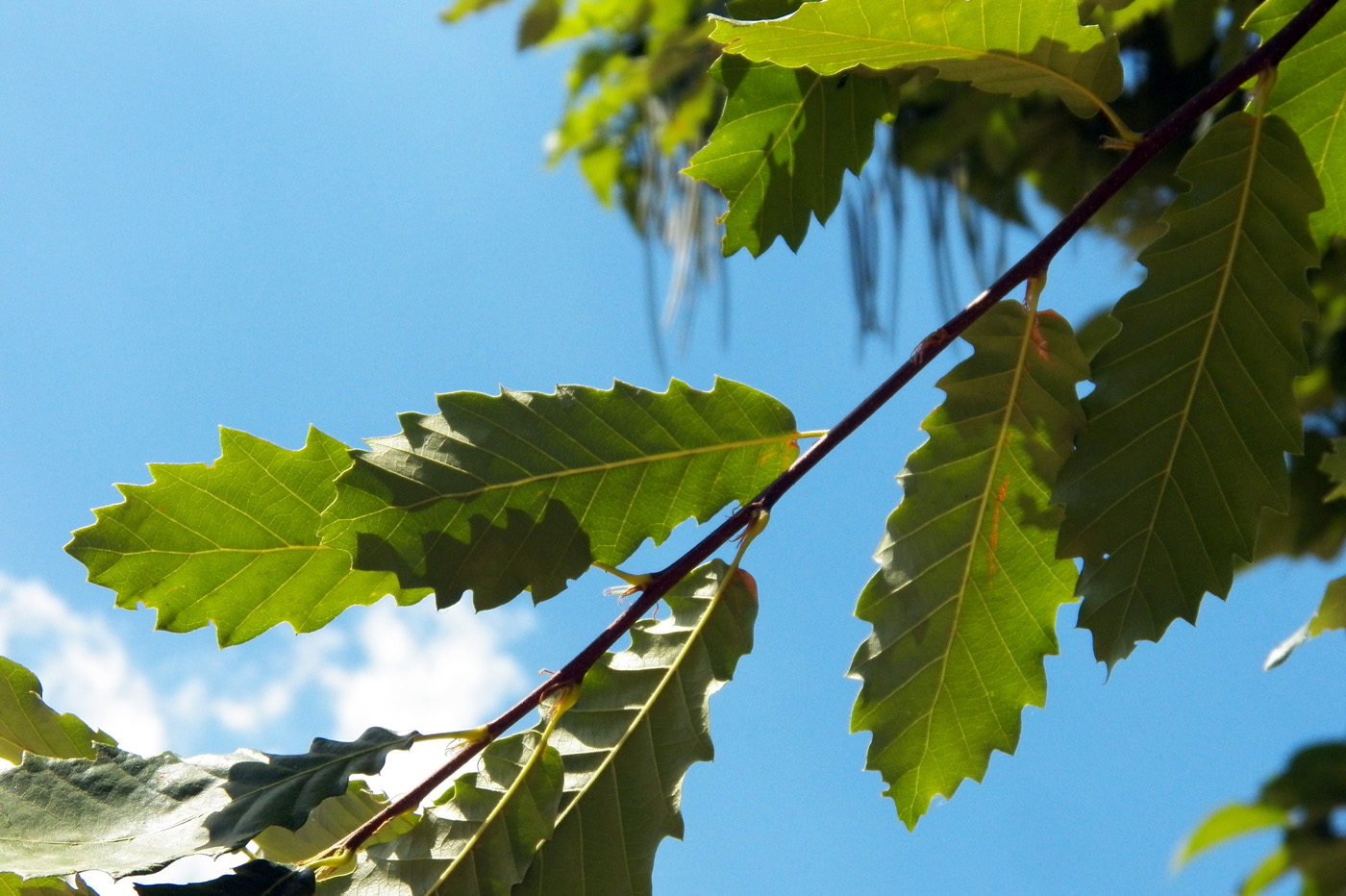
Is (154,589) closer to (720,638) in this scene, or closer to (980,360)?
(720,638)

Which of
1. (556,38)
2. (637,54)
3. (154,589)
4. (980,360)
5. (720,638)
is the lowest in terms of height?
(720,638)

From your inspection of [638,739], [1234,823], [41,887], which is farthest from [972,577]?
[1234,823]

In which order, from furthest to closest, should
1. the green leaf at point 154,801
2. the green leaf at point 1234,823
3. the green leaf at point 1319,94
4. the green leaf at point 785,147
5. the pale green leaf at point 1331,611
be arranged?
the green leaf at point 1234,823 < the pale green leaf at point 1331,611 < the green leaf at point 785,147 < the green leaf at point 1319,94 < the green leaf at point 154,801

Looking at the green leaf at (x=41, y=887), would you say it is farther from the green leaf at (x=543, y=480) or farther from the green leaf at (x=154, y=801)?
the green leaf at (x=543, y=480)

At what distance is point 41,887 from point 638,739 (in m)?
0.48

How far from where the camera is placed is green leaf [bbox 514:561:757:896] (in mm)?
800

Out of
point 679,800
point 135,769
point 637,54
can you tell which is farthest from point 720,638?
point 637,54

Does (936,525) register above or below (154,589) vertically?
below

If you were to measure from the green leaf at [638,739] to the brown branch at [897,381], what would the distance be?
26 millimetres

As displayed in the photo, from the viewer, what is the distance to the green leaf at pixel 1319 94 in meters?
0.83

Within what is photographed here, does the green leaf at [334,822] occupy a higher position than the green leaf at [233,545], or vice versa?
the green leaf at [233,545]

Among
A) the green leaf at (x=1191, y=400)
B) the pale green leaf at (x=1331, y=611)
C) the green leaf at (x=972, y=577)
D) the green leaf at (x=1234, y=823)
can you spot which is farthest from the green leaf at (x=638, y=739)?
the green leaf at (x=1234, y=823)

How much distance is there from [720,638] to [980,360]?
31cm

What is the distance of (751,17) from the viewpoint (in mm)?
973
